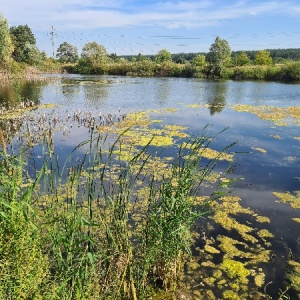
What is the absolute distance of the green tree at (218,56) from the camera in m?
52.5

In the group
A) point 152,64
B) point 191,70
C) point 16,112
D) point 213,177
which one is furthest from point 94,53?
point 213,177

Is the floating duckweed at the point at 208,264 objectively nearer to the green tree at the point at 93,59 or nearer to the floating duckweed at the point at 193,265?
the floating duckweed at the point at 193,265

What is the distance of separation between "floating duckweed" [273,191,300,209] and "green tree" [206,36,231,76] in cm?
4610

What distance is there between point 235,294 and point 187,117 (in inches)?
576

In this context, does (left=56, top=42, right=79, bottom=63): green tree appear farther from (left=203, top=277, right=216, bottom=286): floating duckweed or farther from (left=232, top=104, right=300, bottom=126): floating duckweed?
(left=203, top=277, right=216, bottom=286): floating duckweed

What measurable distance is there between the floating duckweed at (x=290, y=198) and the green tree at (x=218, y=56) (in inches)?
1815

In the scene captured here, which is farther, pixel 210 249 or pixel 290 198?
pixel 290 198

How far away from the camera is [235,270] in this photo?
547cm

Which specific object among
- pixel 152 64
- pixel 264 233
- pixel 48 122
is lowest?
pixel 264 233

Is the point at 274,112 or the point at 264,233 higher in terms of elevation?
the point at 274,112

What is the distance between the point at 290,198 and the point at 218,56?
48.2 meters

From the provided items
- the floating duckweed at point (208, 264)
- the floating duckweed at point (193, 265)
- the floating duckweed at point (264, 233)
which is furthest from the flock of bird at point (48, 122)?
the floating duckweed at point (208, 264)

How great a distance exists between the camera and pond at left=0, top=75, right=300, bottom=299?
6.18m

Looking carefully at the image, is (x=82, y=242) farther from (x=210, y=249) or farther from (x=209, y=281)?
(x=210, y=249)
